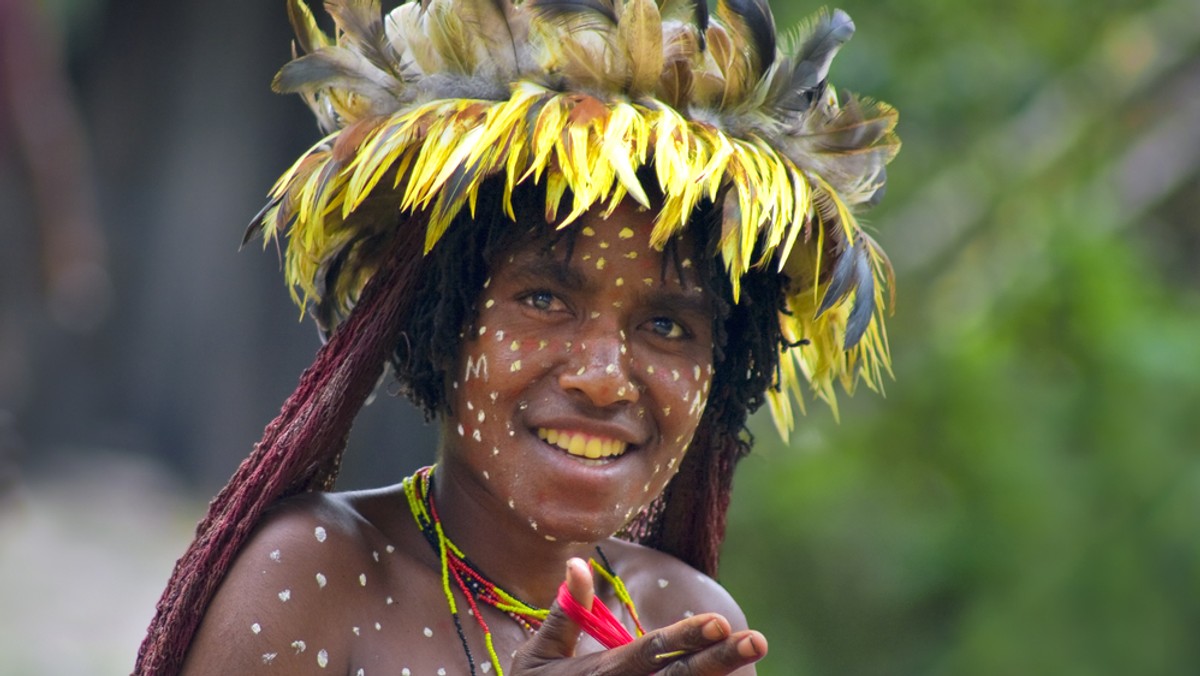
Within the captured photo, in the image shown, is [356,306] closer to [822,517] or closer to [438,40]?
[438,40]

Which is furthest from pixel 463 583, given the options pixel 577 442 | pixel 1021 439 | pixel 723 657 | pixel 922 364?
pixel 1021 439

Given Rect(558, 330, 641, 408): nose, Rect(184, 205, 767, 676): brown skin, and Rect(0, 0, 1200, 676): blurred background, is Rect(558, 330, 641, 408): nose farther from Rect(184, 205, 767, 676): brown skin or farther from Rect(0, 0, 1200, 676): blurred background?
Rect(0, 0, 1200, 676): blurred background

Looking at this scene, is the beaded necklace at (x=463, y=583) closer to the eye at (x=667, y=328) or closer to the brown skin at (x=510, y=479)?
the brown skin at (x=510, y=479)

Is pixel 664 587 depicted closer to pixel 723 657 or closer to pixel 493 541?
pixel 493 541

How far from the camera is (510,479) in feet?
7.55

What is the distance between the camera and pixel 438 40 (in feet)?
7.68

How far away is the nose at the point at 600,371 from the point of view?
2.25 metres

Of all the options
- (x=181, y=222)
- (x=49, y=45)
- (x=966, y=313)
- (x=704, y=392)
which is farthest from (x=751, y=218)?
(x=181, y=222)

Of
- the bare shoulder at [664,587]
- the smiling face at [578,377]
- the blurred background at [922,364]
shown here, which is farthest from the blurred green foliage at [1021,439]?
the smiling face at [578,377]

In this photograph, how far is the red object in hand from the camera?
194 cm

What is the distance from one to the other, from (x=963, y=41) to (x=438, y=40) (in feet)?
17.9

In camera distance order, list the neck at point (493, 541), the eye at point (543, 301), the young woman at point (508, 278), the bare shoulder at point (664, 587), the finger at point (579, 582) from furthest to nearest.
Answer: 1. the bare shoulder at point (664, 587)
2. the neck at point (493, 541)
3. the eye at point (543, 301)
4. the young woman at point (508, 278)
5. the finger at point (579, 582)

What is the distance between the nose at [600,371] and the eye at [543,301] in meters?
0.07

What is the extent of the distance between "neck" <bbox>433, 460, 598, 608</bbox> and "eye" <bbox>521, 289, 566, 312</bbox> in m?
0.29
